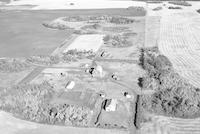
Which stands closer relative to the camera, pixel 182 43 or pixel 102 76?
pixel 102 76

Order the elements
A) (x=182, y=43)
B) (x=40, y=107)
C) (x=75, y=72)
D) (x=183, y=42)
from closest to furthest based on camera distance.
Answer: (x=40, y=107) < (x=75, y=72) < (x=182, y=43) < (x=183, y=42)

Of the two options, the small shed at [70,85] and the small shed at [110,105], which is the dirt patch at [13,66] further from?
the small shed at [110,105]

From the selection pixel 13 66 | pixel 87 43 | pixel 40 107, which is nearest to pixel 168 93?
pixel 40 107

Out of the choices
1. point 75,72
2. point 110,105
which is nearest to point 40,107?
point 110,105

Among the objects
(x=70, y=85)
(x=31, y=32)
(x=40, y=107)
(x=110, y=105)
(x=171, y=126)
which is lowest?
(x=171, y=126)

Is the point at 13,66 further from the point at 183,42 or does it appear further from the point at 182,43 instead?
the point at 183,42

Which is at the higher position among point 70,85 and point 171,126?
point 70,85

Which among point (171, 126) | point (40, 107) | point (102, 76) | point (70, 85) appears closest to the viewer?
point (171, 126)

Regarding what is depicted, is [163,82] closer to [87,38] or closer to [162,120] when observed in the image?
[162,120]

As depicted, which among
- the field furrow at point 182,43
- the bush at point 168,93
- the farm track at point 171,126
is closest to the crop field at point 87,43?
the field furrow at point 182,43

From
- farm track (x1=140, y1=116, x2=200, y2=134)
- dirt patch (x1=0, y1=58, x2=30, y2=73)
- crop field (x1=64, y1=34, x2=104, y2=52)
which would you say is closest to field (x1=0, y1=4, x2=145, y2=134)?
crop field (x1=64, y1=34, x2=104, y2=52)

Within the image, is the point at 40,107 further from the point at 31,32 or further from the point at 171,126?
the point at 31,32

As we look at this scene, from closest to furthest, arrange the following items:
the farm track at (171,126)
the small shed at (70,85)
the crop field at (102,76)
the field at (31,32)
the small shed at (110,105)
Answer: the farm track at (171,126), the crop field at (102,76), the small shed at (110,105), the small shed at (70,85), the field at (31,32)
